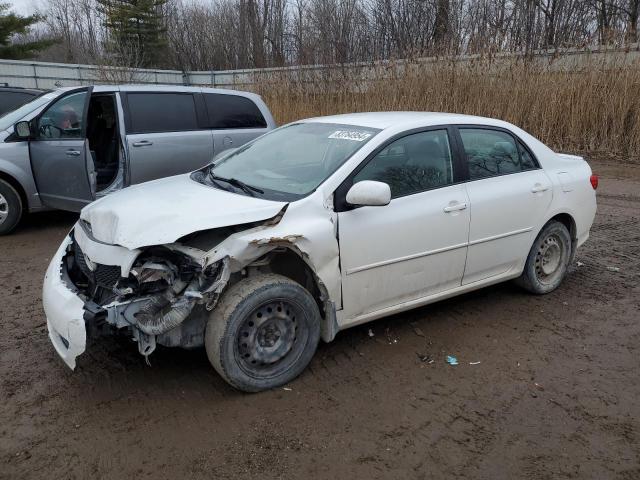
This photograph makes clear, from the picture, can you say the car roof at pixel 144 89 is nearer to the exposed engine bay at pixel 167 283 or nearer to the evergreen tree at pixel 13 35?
the exposed engine bay at pixel 167 283

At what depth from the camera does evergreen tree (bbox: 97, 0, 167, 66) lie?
31.4 meters

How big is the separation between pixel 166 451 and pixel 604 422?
2431mm

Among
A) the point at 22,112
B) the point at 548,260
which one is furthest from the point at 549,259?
the point at 22,112

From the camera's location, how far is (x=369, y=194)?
11.3 ft

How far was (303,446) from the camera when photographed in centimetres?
291

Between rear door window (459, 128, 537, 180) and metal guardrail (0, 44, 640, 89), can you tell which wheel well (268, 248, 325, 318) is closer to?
rear door window (459, 128, 537, 180)

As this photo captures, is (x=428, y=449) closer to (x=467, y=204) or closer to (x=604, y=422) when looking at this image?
(x=604, y=422)

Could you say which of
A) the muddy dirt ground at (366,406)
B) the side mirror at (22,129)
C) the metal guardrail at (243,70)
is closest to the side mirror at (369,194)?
the muddy dirt ground at (366,406)

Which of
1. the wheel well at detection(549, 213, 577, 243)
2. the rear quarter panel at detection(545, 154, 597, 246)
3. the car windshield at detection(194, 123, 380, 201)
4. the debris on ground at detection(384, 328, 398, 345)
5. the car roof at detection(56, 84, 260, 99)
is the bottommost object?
the debris on ground at detection(384, 328, 398, 345)

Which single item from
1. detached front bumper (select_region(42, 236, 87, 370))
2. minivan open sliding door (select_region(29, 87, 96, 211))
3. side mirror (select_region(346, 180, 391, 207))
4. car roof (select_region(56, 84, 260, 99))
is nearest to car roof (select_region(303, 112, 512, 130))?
side mirror (select_region(346, 180, 391, 207))

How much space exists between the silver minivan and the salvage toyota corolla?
107 inches

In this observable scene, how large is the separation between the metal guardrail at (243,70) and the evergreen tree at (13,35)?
826 centimetres

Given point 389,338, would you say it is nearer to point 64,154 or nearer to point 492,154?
point 492,154

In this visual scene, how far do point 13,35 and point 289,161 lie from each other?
3107 cm
